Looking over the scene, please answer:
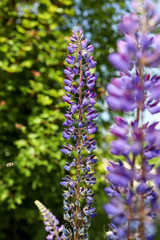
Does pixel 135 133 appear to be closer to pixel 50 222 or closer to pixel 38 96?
pixel 50 222

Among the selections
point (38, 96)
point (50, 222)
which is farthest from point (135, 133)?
point (38, 96)

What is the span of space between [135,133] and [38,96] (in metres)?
2.12

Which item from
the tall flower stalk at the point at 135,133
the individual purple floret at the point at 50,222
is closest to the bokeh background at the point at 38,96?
the individual purple floret at the point at 50,222

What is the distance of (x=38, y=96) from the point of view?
9.02 ft

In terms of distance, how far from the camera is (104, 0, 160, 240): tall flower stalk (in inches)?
26.9

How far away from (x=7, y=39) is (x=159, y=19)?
2.51 metres

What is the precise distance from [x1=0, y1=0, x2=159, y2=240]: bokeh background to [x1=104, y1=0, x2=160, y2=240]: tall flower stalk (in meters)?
1.79

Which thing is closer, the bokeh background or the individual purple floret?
the individual purple floret

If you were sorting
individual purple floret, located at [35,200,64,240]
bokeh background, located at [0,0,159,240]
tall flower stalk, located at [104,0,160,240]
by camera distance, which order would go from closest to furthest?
tall flower stalk, located at [104,0,160,240], individual purple floret, located at [35,200,64,240], bokeh background, located at [0,0,159,240]

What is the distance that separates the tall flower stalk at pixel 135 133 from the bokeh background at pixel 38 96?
179 centimetres

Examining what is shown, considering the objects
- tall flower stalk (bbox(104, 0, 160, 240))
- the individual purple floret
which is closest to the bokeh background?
the individual purple floret

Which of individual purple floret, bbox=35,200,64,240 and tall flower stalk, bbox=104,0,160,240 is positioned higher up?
tall flower stalk, bbox=104,0,160,240

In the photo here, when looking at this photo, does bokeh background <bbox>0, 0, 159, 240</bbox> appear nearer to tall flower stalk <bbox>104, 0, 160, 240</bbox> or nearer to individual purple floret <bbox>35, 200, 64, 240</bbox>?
individual purple floret <bbox>35, 200, 64, 240</bbox>

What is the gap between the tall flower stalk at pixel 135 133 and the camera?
682 mm
